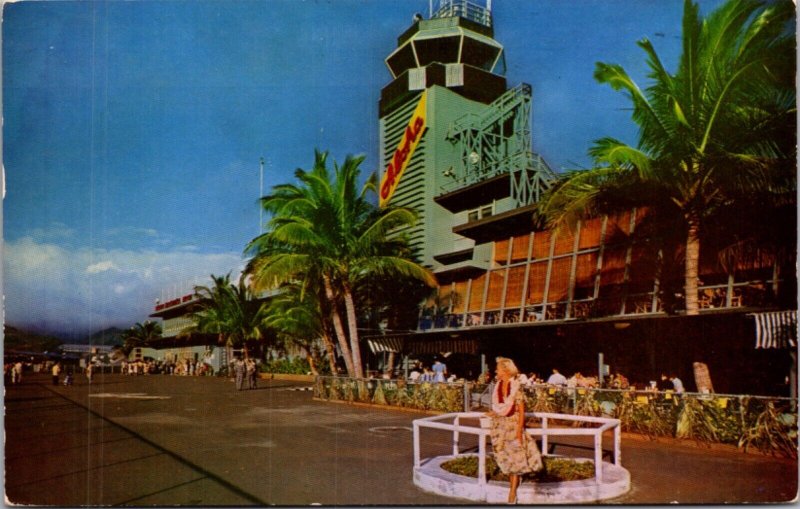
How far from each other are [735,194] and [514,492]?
26.3ft

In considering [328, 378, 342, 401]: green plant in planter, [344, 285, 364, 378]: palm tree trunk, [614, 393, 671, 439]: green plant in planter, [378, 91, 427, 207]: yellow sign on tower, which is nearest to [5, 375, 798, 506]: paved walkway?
[614, 393, 671, 439]: green plant in planter

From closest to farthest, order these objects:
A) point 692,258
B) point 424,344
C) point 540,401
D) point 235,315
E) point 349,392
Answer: point 692,258 → point 540,401 → point 349,392 → point 424,344 → point 235,315

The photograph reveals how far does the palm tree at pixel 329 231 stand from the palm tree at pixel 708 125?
839cm

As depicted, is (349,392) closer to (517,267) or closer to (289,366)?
(517,267)

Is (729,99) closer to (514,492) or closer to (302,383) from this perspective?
(514,492)

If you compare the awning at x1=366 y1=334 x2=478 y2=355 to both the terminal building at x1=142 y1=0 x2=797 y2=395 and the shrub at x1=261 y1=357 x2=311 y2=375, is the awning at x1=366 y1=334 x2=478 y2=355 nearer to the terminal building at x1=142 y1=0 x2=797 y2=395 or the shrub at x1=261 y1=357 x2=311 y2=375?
the terminal building at x1=142 y1=0 x2=797 y2=395

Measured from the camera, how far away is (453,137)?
26656 mm

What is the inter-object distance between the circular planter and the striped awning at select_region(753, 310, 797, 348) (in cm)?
565

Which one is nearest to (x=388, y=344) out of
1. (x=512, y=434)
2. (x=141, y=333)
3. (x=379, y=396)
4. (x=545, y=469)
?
(x=379, y=396)

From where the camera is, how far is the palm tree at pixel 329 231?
2028 centimetres

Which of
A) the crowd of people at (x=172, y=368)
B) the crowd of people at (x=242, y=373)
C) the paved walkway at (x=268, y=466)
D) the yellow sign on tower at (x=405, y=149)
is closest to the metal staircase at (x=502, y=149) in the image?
the yellow sign on tower at (x=405, y=149)

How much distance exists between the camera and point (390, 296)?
26312 millimetres

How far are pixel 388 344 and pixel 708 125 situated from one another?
15160 mm

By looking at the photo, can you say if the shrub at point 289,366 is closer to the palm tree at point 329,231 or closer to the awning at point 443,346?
the awning at point 443,346
